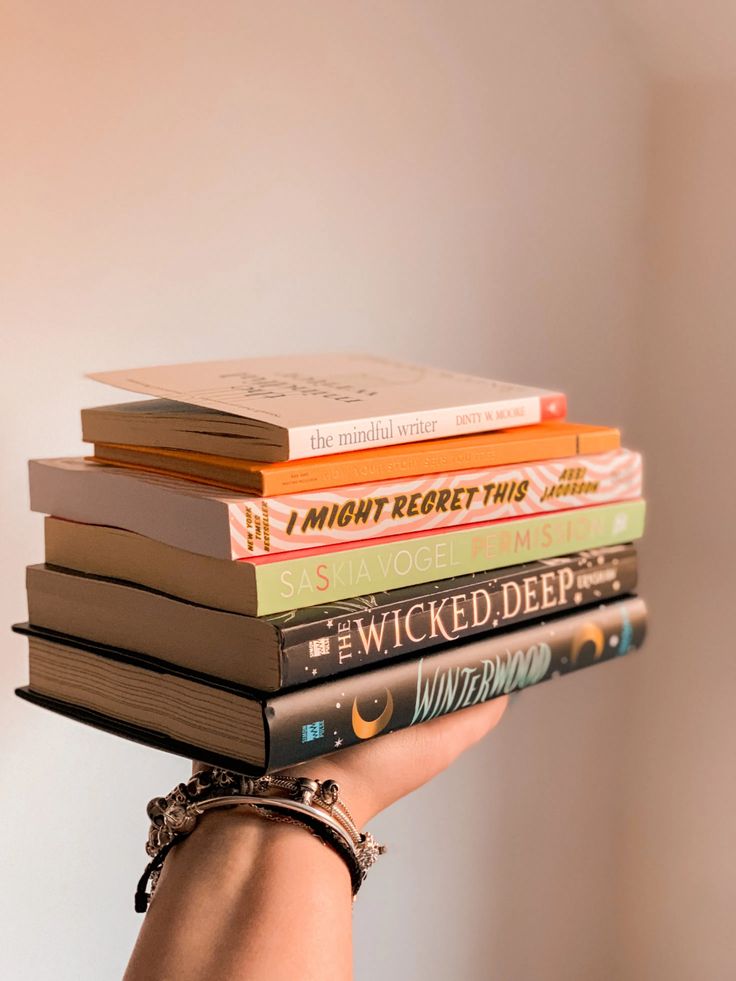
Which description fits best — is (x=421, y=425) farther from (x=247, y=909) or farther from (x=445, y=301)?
(x=445, y=301)

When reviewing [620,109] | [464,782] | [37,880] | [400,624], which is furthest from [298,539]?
[620,109]

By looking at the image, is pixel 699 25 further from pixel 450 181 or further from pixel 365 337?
pixel 365 337

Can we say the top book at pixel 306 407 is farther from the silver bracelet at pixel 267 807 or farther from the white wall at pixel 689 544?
the white wall at pixel 689 544

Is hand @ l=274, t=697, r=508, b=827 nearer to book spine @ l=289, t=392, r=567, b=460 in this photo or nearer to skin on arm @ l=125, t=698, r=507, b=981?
skin on arm @ l=125, t=698, r=507, b=981

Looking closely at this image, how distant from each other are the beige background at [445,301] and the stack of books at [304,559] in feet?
0.44

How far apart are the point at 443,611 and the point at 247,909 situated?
19 cm

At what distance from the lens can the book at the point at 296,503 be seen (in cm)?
55

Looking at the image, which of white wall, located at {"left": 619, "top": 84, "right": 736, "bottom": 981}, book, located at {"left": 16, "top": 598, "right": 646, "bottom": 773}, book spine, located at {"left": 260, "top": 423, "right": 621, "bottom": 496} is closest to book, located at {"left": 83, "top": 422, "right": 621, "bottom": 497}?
book spine, located at {"left": 260, "top": 423, "right": 621, "bottom": 496}

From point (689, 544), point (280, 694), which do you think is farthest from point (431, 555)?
point (689, 544)

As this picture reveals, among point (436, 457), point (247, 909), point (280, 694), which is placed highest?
point (436, 457)

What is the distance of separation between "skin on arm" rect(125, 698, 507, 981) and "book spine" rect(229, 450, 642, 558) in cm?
15

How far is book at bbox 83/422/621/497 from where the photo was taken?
0.56 m

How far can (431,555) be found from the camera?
626 millimetres

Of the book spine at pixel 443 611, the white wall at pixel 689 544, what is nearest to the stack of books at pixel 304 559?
the book spine at pixel 443 611
